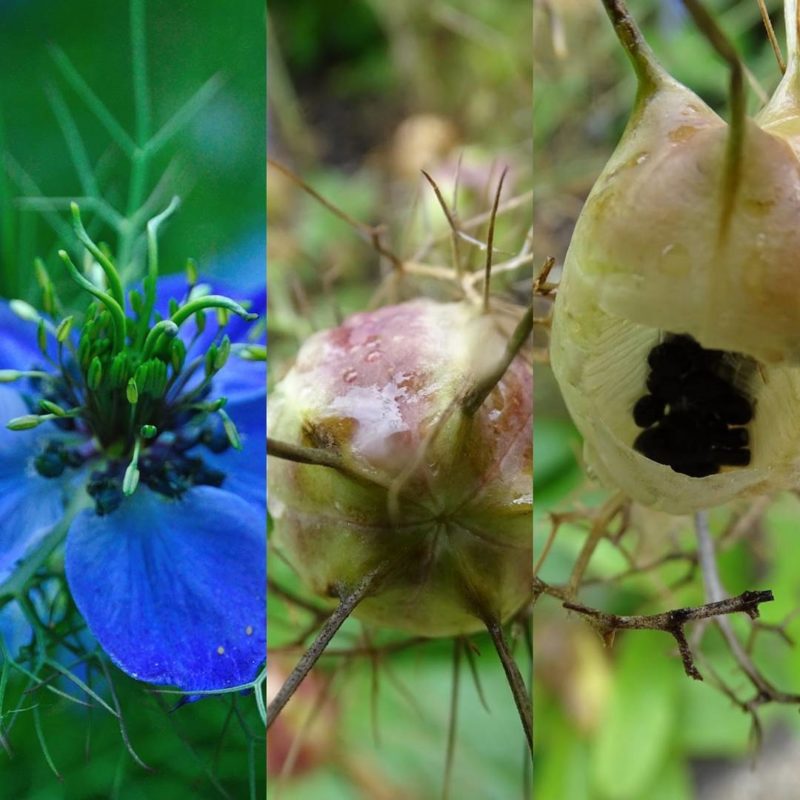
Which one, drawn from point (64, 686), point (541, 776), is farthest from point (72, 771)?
point (541, 776)

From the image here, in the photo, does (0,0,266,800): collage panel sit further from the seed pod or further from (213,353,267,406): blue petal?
the seed pod

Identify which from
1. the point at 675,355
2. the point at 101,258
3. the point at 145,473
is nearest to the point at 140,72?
the point at 101,258

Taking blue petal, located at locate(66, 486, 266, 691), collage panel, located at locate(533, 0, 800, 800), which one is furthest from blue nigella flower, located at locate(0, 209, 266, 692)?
collage panel, located at locate(533, 0, 800, 800)

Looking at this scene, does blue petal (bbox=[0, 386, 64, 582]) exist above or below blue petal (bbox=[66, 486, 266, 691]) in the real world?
above

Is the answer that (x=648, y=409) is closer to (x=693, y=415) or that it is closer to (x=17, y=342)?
(x=693, y=415)

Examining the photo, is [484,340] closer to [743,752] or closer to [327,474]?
[327,474]

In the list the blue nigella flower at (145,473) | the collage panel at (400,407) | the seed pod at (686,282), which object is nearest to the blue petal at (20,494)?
the blue nigella flower at (145,473)
